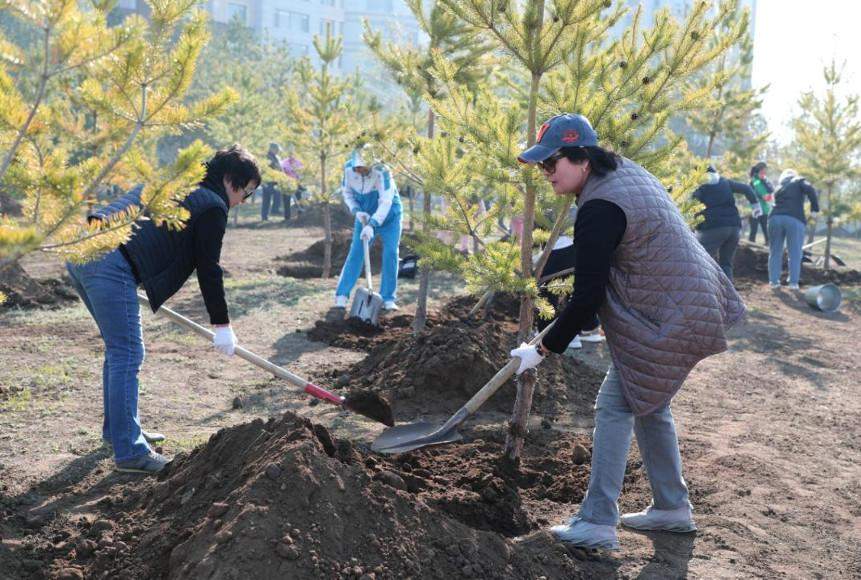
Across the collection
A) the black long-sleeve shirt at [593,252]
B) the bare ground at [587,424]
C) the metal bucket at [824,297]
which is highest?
the black long-sleeve shirt at [593,252]

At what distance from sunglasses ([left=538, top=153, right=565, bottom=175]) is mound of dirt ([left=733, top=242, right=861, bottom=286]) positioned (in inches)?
466

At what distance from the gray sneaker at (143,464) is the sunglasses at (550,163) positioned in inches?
93.7

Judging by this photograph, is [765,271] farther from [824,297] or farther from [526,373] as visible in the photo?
[526,373]

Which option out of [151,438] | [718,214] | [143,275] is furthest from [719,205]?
[143,275]

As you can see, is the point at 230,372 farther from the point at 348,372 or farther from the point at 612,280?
the point at 612,280

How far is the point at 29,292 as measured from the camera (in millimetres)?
9094

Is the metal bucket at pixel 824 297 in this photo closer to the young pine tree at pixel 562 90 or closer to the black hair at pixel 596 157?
the young pine tree at pixel 562 90

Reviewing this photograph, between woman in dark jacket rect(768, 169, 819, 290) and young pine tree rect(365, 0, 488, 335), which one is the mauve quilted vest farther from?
woman in dark jacket rect(768, 169, 819, 290)

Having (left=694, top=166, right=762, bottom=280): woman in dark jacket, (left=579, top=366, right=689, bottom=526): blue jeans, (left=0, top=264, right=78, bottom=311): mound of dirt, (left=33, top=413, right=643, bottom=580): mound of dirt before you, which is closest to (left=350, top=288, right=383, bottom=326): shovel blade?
(left=0, top=264, right=78, bottom=311): mound of dirt

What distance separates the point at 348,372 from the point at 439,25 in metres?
3.94

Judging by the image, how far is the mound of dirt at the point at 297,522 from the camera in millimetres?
2932

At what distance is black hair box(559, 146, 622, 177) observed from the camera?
3.71m

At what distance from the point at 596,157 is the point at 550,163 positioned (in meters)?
0.20

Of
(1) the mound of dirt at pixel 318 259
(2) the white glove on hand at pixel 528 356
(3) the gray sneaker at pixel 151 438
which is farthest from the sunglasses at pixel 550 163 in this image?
(1) the mound of dirt at pixel 318 259
